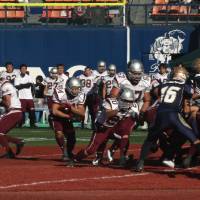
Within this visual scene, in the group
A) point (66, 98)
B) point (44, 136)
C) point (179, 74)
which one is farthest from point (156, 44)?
point (179, 74)

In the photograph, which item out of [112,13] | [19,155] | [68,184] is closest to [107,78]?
[19,155]

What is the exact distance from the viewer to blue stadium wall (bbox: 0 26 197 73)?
2784cm

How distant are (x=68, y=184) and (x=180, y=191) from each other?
1.55 metres

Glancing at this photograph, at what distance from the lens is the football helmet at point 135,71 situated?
14.4 meters

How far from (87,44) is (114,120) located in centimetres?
1408

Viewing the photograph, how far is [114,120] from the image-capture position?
14.3 metres

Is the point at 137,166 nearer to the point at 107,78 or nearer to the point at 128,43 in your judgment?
the point at 107,78

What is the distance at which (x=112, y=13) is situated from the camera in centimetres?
2916

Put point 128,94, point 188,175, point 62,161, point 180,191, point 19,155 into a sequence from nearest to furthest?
point 180,191
point 188,175
point 128,94
point 62,161
point 19,155

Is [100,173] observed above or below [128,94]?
below

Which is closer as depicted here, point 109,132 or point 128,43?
point 109,132

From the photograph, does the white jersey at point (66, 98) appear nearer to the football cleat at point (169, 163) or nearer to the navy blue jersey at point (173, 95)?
the football cleat at point (169, 163)

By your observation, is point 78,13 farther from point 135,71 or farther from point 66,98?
point 135,71

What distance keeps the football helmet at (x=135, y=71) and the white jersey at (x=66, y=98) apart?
835 millimetres
